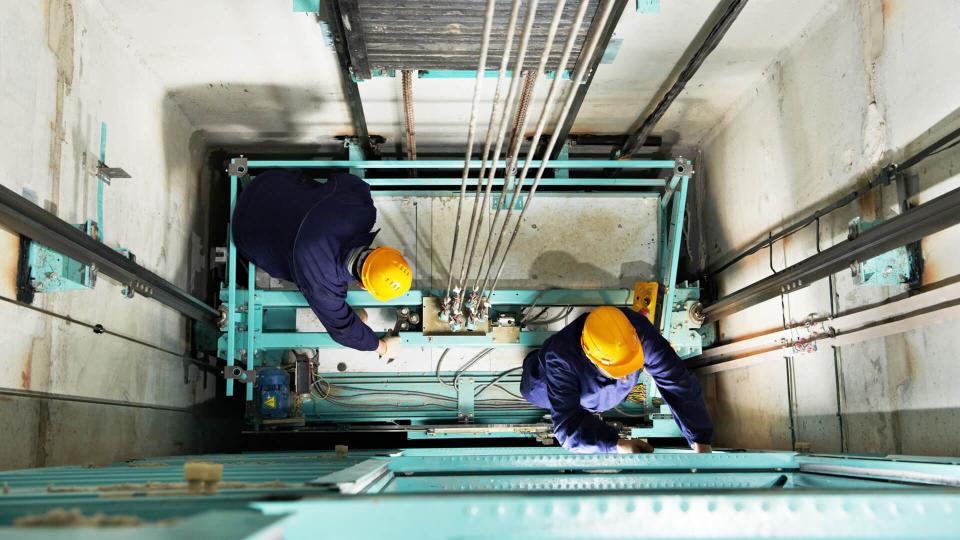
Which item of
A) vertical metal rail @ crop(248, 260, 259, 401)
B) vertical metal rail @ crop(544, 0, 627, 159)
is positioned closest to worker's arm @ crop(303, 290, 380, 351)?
vertical metal rail @ crop(248, 260, 259, 401)

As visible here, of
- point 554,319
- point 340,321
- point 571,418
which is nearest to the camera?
point 571,418

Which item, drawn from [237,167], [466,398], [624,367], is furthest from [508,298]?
[237,167]

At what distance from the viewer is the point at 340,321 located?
389 centimetres

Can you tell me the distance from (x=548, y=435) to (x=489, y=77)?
80.9 inches

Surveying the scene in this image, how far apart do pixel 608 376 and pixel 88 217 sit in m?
2.43

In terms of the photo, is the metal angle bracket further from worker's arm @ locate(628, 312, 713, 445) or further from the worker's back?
worker's arm @ locate(628, 312, 713, 445)

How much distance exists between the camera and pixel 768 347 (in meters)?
3.89

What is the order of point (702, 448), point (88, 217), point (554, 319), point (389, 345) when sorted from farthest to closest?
point (554, 319) < point (389, 345) < point (702, 448) < point (88, 217)

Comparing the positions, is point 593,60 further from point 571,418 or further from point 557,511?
point 557,511

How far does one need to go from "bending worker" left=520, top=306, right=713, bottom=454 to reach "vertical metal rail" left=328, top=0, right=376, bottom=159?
1.65 metres

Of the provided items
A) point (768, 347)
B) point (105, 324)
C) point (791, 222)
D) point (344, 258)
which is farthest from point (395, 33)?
point (768, 347)

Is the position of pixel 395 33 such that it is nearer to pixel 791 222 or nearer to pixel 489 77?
pixel 489 77

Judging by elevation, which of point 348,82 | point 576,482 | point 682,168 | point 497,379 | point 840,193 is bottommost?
point 576,482

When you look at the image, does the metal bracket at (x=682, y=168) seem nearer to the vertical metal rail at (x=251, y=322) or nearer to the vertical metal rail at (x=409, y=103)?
the vertical metal rail at (x=409, y=103)
